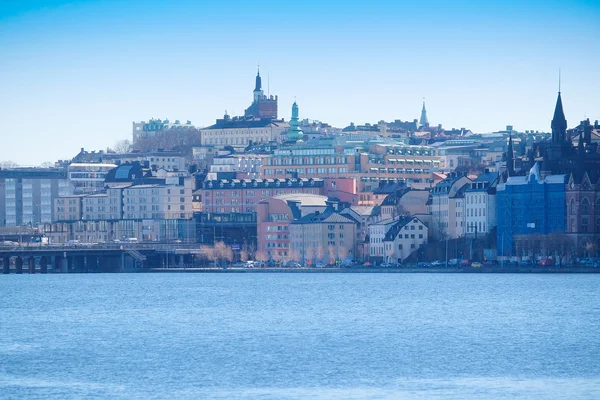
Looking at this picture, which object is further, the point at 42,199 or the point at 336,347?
the point at 42,199

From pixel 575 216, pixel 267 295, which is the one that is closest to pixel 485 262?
pixel 575 216

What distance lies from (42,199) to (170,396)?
5558 inches

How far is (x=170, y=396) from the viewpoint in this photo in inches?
1791

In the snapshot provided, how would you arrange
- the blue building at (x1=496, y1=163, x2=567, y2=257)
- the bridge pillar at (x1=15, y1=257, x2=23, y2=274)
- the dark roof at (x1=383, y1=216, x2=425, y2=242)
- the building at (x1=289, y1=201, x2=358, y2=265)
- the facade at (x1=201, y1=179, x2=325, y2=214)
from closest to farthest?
the blue building at (x1=496, y1=163, x2=567, y2=257)
the dark roof at (x1=383, y1=216, x2=425, y2=242)
the building at (x1=289, y1=201, x2=358, y2=265)
the bridge pillar at (x1=15, y1=257, x2=23, y2=274)
the facade at (x1=201, y1=179, x2=325, y2=214)

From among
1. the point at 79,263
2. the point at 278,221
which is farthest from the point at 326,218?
the point at 79,263

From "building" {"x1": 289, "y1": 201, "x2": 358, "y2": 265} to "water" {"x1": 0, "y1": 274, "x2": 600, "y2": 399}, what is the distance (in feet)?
118

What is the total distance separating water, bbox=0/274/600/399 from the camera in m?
46.9

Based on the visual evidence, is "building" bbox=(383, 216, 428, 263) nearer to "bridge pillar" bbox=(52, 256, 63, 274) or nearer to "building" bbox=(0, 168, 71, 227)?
"bridge pillar" bbox=(52, 256, 63, 274)

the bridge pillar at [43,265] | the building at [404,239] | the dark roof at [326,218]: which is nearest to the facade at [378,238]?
the building at [404,239]

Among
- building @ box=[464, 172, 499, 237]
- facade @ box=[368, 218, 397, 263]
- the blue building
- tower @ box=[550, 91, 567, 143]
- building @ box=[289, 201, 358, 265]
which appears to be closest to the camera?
the blue building

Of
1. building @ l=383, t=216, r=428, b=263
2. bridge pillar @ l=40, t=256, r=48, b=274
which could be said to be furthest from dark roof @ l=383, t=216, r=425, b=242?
bridge pillar @ l=40, t=256, r=48, b=274

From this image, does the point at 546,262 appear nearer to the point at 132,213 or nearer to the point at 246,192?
the point at 246,192

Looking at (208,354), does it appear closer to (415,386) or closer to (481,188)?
(415,386)

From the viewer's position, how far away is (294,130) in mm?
192000
